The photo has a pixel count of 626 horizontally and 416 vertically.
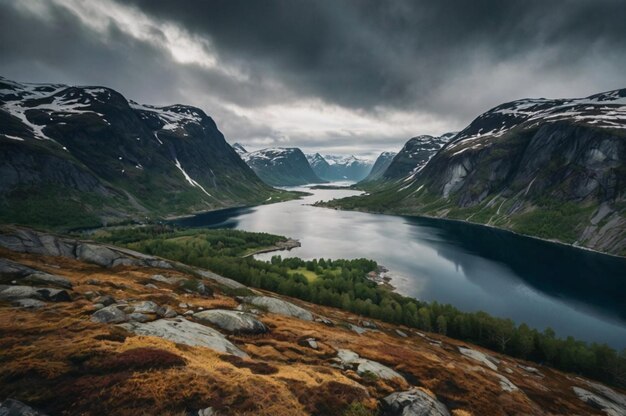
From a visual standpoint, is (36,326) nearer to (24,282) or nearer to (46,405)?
(46,405)

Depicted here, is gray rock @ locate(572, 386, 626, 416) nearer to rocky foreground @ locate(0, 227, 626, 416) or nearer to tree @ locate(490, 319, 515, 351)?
rocky foreground @ locate(0, 227, 626, 416)

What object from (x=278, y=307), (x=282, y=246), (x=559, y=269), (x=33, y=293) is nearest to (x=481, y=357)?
(x=278, y=307)

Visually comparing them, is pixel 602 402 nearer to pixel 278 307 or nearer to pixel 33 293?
pixel 278 307

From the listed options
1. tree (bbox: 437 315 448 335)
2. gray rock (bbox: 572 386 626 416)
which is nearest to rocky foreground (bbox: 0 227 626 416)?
gray rock (bbox: 572 386 626 416)

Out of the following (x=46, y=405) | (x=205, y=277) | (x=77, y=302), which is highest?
(x=46, y=405)

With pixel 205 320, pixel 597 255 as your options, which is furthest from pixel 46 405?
pixel 597 255
